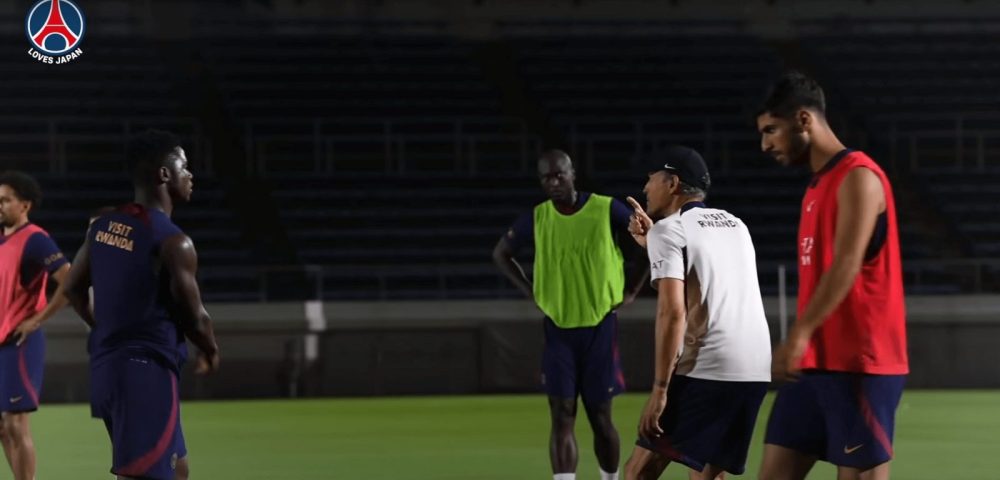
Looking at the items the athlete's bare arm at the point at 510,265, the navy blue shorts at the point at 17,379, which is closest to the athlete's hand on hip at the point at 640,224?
the athlete's bare arm at the point at 510,265

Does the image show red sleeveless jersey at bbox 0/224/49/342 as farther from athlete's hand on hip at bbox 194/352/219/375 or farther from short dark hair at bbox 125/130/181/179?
athlete's hand on hip at bbox 194/352/219/375

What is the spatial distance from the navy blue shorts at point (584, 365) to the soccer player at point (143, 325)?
144 inches

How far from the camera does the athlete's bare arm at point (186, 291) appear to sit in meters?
6.32

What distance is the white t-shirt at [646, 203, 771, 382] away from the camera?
676 cm

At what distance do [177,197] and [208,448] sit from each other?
7.75 m

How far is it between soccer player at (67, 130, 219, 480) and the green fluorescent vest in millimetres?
3772

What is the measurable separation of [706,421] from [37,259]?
4.41 m

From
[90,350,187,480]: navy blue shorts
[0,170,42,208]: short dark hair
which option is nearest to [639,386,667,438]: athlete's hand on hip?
[90,350,187,480]: navy blue shorts

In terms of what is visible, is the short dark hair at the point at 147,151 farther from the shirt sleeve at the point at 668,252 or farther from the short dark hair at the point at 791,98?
the short dark hair at the point at 791,98

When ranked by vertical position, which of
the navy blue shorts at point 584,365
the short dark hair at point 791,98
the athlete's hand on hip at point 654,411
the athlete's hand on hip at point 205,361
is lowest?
the navy blue shorts at point 584,365

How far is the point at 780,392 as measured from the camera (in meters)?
6.12

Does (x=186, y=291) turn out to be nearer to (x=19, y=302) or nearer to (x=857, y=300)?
(x=857, y=300)

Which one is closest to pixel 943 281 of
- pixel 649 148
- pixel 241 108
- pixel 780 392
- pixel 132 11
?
pixel 649 148

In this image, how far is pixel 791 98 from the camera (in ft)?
18.6
